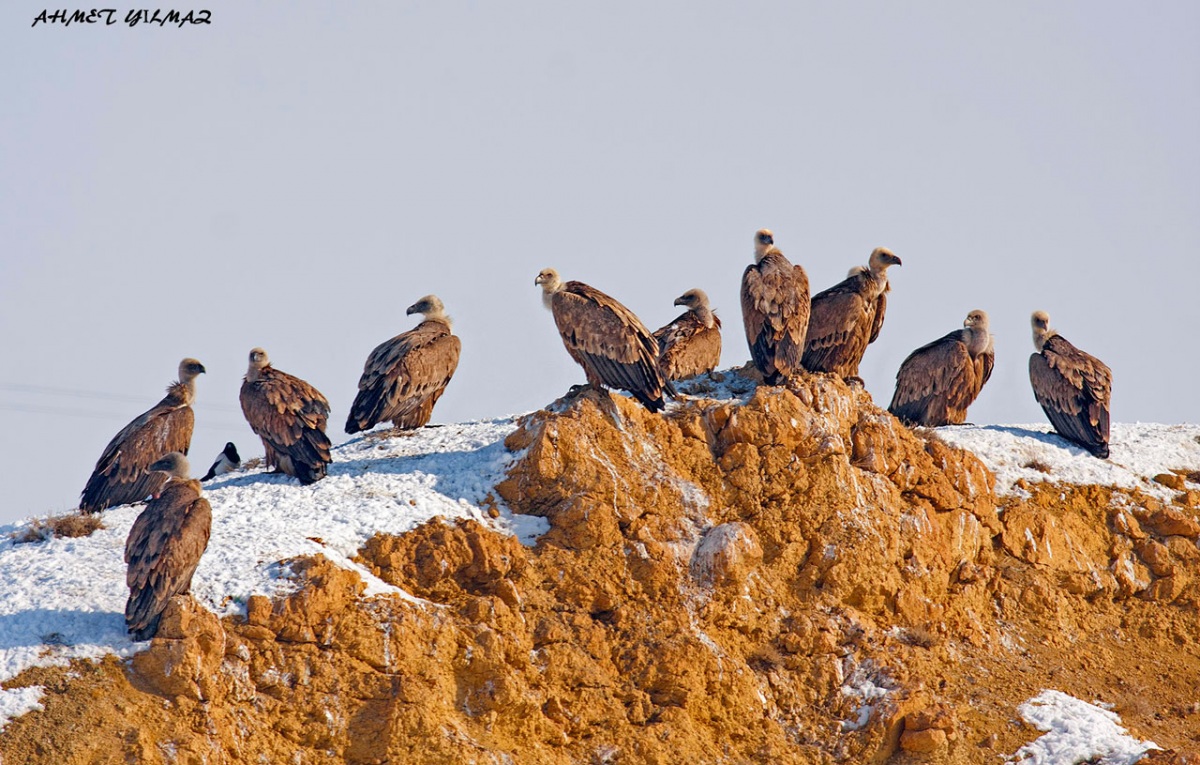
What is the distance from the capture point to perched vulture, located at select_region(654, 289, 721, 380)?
2266cm

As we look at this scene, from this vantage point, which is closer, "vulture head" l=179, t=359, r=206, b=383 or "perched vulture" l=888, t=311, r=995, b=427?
"vulture head" l=179, t=359, r=206, b=383

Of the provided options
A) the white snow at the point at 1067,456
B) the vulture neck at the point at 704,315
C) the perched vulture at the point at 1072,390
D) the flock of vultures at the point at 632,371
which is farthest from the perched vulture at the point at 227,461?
the perched vulture at the point at 1072,390

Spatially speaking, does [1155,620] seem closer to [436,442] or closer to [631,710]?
[631,710]

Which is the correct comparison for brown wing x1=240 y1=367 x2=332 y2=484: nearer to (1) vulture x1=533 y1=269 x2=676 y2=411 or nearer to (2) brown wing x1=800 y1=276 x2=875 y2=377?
(1) vulture x1=533 y1=269 x2=676 y2=411

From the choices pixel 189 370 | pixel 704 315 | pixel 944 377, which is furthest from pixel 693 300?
pixel 189 370

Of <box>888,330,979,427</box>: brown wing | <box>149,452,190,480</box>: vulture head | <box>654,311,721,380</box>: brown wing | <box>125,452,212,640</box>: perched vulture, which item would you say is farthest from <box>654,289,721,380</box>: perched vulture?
<box>125,452,212,640</box>: perched vulture

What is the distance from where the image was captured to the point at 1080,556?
20.4 m

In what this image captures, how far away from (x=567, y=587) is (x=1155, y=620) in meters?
8.57

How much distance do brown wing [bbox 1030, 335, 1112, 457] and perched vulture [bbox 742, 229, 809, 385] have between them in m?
5.36

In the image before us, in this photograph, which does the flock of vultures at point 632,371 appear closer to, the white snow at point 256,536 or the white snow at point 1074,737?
the white snow at point 256,536

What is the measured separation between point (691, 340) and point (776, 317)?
3.28 meters

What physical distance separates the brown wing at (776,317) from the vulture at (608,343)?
1542 mm

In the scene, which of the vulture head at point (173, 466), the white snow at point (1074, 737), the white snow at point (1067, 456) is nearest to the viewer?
the white snow at point (1074, 737)

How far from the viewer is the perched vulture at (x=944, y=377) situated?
2323cm
